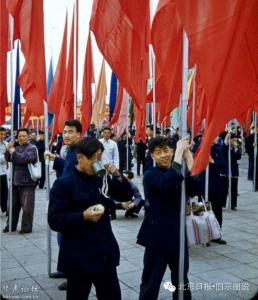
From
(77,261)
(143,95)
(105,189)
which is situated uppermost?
(143,95)

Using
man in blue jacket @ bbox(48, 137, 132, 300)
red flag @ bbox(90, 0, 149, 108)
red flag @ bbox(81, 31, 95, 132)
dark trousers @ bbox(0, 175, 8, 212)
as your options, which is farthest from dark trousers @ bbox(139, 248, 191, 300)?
dark trousers @ bbox(0, 175, 8, 212)

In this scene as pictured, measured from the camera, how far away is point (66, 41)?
7.29m

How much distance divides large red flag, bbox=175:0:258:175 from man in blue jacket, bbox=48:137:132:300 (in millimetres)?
827

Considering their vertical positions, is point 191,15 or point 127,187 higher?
point 191,15

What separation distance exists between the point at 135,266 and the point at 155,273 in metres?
2.03

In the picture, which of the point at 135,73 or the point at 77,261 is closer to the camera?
the point at 77,261

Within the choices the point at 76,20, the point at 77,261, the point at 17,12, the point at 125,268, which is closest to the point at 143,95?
the point at 76,20

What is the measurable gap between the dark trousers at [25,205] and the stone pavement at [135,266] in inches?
9.9

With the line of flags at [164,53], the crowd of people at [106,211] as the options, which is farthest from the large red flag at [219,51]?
the crowd of people at [106,211]

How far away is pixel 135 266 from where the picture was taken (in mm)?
5770

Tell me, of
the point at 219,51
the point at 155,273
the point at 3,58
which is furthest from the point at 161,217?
the point at 3,58

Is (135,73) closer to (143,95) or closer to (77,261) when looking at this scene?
(143,95)

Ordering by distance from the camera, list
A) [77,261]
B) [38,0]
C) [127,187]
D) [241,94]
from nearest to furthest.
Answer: [77,261], [241,94], [127,187], [38,0]

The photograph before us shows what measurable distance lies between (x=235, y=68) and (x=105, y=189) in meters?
1.42
